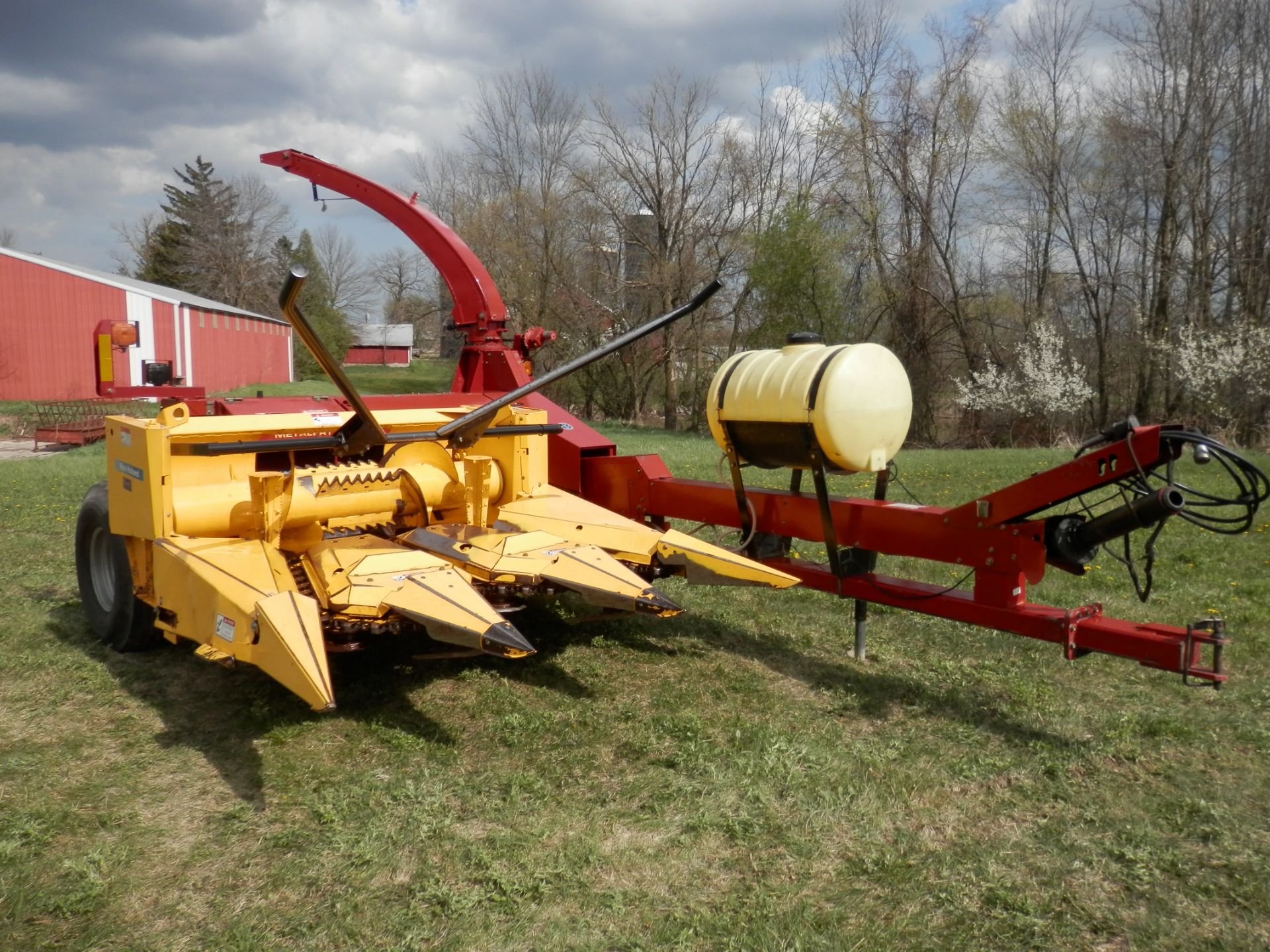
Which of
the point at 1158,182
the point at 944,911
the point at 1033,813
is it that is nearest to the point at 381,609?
the point at 944,911

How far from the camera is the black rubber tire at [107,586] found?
468 centimetres

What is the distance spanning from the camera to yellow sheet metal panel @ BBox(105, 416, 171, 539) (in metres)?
4.17

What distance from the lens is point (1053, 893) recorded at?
9.11 ft

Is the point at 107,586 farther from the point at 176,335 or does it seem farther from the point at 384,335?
the point at 384,335

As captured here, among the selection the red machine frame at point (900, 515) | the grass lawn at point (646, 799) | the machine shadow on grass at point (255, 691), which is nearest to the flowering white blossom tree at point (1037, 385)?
the grass lawn at point (646, 799)

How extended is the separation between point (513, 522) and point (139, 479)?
1.71 metres

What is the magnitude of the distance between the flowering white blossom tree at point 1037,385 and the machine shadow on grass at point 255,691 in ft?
68.3

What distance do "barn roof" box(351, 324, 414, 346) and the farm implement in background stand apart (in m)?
65.7

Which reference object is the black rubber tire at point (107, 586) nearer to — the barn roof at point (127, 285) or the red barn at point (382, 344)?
the barn roof at point (127, 285)

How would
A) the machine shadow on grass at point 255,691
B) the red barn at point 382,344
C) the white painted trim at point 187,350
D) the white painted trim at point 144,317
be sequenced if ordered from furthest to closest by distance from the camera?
the red barn at point 382,344 → the white painted trim at point 187,350 → the white painted trim at point 144,317 → the machine shadow on grass at point 255,691

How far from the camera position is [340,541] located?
434 cm

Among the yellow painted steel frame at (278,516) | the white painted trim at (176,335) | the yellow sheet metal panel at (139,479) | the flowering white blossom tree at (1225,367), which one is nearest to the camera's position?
the yellow painted steel frame at (278,516)

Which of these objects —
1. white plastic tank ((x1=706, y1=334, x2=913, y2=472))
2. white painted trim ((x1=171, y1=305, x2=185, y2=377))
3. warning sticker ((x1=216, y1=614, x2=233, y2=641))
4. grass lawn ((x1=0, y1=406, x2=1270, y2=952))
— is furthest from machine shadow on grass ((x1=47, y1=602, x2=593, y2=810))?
white painted trim ((x1=171, y1=305, x2=185, y2=377))

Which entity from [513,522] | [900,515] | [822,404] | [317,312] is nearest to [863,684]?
[900,515]
